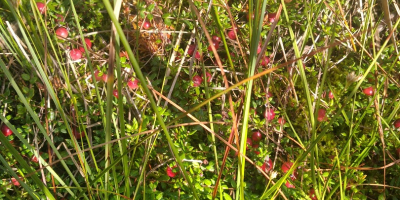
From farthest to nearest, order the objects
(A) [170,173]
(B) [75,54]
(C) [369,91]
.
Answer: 1. (C) [369,91]
2. (B) [75,54]
3. (A) [170,173]

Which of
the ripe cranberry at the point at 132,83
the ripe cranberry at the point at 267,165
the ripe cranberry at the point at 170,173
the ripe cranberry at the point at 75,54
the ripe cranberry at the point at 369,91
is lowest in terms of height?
the ripe cranberry at the point at 267,165

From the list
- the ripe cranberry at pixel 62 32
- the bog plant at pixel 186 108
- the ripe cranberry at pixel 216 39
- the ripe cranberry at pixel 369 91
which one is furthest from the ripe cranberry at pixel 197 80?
the ripe cranberry at pixel 369 91

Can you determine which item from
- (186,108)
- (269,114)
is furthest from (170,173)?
(269,114)

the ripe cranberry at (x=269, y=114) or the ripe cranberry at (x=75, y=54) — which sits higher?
the ripe cranberry at (x=75, y=54)

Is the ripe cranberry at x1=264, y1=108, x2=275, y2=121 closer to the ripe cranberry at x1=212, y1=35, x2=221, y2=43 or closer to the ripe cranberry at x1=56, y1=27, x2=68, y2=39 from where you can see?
the ripe cranberry at x1=212, y1=35, x2=221, y2=43

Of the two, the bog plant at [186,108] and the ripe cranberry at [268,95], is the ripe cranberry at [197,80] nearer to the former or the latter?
the bog plant at [186,108]

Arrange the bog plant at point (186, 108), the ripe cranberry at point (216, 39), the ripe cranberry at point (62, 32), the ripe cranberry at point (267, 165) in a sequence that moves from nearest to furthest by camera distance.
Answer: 1. the bog plant at point (186, 108)
2. the ripe cranberry at point (267, 165)
3. the ripe cranberry at point (62, 32)
4. the ripe cranberry at point (216, 39)

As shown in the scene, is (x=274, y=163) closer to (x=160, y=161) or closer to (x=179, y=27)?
(x=160, y=161)

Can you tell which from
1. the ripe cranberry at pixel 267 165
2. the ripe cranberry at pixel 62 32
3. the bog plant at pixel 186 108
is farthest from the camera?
the ripe cranberry at pixel 62 32

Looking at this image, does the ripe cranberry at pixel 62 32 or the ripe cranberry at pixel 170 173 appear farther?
the ripe cranberry at pixel 62 32

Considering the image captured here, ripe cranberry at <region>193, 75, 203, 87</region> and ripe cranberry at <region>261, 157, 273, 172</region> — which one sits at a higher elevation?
ripe cranberry at <region>193, 75, 203, 87</region>

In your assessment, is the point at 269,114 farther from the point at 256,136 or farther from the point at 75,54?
the point at 75,54

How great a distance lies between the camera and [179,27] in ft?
6.87

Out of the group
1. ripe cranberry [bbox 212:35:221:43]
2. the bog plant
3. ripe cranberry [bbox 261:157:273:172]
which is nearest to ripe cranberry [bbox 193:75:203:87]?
the bog plant
